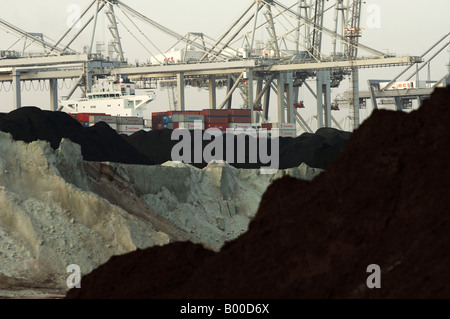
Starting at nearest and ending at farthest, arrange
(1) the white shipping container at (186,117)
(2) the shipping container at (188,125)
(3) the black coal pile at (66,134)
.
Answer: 1. (3) the black coal pile at (66,134)
2. (2) the shipping container at (188,125)
3. (1) the white shipping container at (186,117)

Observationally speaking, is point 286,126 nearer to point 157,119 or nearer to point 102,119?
point 157,119

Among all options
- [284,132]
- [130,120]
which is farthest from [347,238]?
[284,132]

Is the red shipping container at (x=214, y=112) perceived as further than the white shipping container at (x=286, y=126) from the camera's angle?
No

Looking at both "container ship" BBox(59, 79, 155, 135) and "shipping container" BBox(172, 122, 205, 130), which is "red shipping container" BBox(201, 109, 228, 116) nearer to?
"shipping container" BBox(172, 122, 205, 130)

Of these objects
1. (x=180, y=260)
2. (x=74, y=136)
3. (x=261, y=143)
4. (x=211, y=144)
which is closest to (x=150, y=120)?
(x=261, y=143)

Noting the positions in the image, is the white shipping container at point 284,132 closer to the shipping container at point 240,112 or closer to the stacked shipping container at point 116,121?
the shipping container at point 240,112

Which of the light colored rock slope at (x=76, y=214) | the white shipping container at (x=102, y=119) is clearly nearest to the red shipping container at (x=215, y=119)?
the white shipping container at (x=102, y=119)
